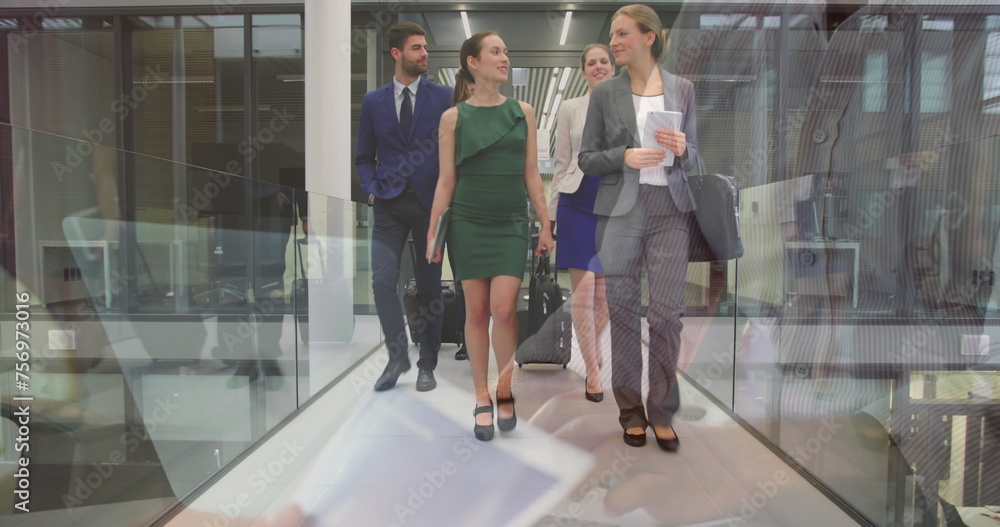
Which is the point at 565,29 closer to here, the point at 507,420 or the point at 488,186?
the point at 488,186

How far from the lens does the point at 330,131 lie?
1792 mm

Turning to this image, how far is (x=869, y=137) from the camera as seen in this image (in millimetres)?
1489

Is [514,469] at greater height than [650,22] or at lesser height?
lesser

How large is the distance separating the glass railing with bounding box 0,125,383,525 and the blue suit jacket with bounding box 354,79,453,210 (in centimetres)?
13

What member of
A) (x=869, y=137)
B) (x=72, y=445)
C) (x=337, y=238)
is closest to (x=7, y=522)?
(x=72, y=445)

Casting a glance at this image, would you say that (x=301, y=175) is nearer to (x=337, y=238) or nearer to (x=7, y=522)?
(x=337, y=238)

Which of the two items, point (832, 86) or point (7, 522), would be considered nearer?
point (7, 522)

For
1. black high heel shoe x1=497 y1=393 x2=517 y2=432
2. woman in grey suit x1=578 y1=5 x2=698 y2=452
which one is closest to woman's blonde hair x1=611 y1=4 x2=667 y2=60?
woman in grey suit x1=578 y1=5 x2=698 y2=452

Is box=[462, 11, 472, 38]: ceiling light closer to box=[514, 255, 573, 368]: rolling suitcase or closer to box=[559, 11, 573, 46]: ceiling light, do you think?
box=[559, 11, 573, 46]: ceiling light

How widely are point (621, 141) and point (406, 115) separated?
608 millimetres

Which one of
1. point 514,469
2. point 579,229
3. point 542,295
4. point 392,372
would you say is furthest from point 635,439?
point 392,372

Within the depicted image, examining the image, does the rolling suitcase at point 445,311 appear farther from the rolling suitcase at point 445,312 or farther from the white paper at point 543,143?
the white paper at point 543,143

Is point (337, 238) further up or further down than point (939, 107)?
further down

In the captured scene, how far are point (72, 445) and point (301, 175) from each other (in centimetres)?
102
